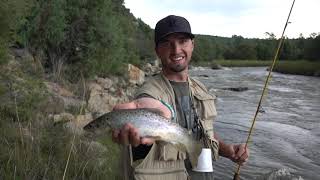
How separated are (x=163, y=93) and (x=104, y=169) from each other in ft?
12.4

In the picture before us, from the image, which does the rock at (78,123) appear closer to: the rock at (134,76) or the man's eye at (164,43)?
the man's eye at (164,43)

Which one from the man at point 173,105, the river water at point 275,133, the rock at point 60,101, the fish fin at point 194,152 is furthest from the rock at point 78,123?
the fish fin at point 194,152

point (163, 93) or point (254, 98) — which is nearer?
point (163, 93)

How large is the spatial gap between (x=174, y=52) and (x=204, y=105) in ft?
1.47

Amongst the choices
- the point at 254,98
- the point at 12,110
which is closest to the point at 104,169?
the point at 12,110

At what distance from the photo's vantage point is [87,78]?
18156 mm

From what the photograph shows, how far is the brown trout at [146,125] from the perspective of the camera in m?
2.67

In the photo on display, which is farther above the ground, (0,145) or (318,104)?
(0,145)

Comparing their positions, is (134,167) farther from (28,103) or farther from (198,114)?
(28,103)

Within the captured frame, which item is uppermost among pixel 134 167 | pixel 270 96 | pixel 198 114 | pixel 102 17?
pixel 102 17

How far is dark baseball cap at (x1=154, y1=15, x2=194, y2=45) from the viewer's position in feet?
10.5

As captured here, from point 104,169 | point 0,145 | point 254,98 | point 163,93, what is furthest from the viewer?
point 254,98

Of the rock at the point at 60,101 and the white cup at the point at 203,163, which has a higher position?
the white cup at the point at 203,163

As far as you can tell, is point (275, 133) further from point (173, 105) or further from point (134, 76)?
point (173, 105)
